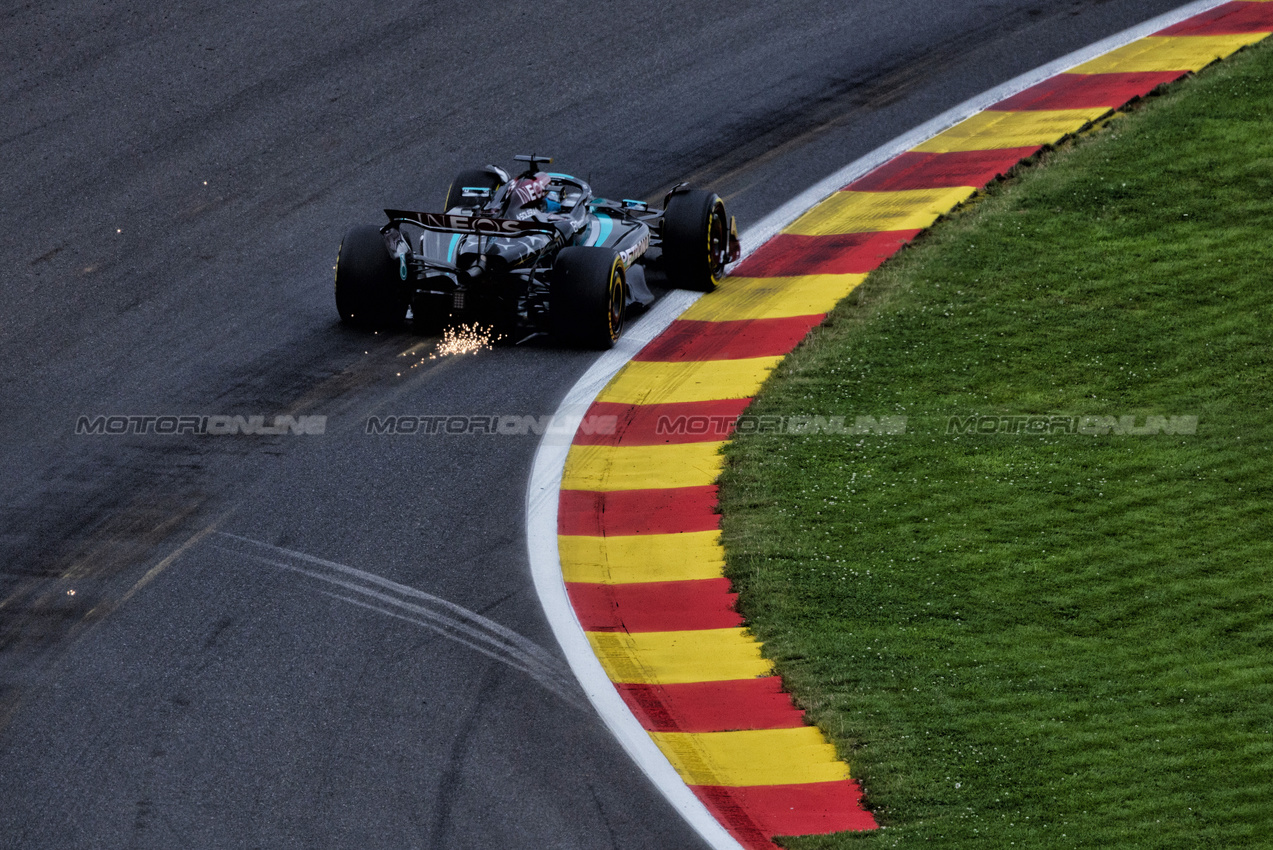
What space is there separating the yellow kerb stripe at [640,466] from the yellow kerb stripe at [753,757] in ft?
10.5

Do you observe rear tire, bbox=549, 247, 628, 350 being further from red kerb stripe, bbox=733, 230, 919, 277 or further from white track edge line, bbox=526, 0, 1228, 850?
red kerb stripe, bbox=733, 230, 919, 277

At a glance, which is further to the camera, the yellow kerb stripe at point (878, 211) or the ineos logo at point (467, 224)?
the yellow kerb stripe at point (878, 211)

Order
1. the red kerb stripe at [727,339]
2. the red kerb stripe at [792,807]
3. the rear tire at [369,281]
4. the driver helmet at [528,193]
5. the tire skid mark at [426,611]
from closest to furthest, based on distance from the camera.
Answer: the red kerb stripe at [792,807] → the tire skid mark at [426,611] → the rear tire at [369,281] → the red kerb stripe at [727,339] → the driver helmet at [528,193]

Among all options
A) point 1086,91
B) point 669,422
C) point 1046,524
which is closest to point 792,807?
point 1046,524

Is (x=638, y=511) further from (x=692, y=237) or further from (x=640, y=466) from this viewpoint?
(x=692, y=237)

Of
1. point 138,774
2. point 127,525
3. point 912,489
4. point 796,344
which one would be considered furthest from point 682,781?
point 796,344

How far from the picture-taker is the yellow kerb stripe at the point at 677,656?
9164mm

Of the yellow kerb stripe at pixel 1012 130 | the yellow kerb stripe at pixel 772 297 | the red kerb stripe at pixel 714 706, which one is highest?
the yellow kerb stripe at pixel 1012 130

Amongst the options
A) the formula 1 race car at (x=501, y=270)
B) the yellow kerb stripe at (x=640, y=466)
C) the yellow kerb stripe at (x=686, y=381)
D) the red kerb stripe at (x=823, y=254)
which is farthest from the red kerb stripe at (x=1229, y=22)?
the yellow kerb stripe at (x=640, y=466)

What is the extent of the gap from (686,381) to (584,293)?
120cm

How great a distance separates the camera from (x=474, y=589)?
10.0 meters

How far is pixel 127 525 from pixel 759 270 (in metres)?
7.30

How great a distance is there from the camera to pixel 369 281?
13547 millimetres

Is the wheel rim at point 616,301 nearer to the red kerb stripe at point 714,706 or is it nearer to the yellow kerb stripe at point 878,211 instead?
the yellow kerb stripe at point 878,211
